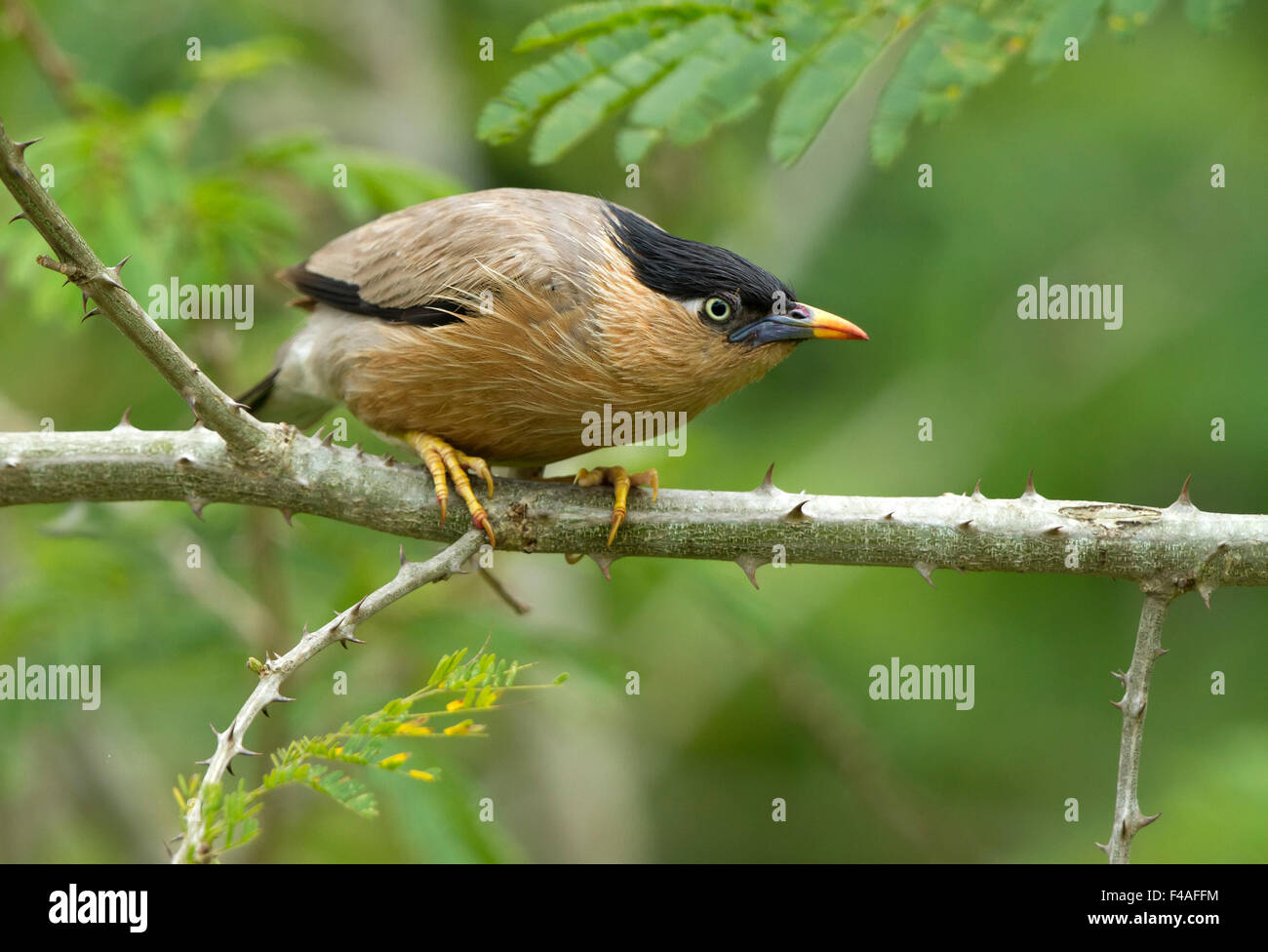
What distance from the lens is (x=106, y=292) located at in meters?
2.79

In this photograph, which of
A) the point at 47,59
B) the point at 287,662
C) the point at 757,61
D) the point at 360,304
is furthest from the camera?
the point at 47,59

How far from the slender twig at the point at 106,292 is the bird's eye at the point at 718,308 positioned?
5.06 ft

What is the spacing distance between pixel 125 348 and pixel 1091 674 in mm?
6561

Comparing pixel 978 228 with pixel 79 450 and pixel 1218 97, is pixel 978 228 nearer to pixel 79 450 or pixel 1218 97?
pixel 1218 97

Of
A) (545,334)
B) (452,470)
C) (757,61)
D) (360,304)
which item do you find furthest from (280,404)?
(757,61)

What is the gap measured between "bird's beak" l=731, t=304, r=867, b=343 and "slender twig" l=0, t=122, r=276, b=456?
165 cm

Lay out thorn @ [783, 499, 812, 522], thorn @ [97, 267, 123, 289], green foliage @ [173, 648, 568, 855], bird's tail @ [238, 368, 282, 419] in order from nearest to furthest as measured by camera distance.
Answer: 1. green foliage @ [173, 648, 568, 855]
2. thorn @ [97, 267, 123, 289]
3. thorn @ [783, 499, 812, 522]
4. bird's tail @ [238, 368, 282, 419]

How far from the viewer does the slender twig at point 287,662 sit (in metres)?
2.18

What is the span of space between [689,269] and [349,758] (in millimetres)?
2172

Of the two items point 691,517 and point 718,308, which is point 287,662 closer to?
point 691,517

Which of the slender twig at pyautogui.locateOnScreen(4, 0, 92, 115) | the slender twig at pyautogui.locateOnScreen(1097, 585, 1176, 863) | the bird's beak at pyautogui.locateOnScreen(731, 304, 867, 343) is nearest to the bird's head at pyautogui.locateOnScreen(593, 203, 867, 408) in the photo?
the bird's beak at pyautogui.locateOnScreen(731, 304, 867, 343)

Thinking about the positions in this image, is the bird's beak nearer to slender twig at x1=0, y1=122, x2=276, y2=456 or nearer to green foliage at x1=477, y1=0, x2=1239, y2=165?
green foliage at x1=477, y1=0, x2=1239, y2=165

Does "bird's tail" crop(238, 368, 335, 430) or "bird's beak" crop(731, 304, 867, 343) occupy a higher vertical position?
"bird's beak" crop(731, 304, 867, 343)

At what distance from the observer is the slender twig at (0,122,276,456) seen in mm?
2537
